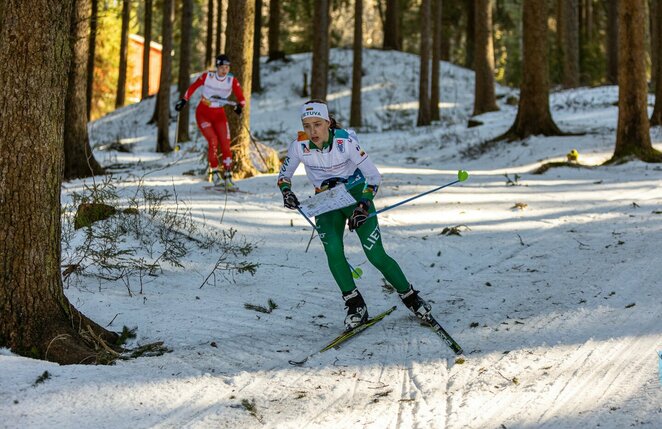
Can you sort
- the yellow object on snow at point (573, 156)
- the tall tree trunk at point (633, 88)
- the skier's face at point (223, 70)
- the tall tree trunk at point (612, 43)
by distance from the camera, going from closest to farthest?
the skier's face at point (223, 70)
the tall tree trunk at point (633, 88)
the yellow object on snow at point (573, 156)
the tall tree trunk at point (612, 43)

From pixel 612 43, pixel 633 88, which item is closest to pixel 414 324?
pixel 633 88

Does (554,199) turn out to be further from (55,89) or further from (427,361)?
(55,89)

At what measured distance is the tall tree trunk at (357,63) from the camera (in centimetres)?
2536

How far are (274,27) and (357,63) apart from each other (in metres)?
8.98

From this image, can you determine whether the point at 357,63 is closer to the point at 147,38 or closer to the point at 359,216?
the point at 147,38

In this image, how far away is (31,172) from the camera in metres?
4.91

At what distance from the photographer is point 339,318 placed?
673 centimetres

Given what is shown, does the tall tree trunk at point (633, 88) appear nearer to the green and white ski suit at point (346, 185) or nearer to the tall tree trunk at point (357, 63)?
the green and white ski suit at point (346, 185)

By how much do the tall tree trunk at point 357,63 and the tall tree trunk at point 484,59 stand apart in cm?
416

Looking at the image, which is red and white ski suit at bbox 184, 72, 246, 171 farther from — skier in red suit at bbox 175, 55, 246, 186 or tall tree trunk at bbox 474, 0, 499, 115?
tall tree trunk at bbox 474, 0, 499, 115

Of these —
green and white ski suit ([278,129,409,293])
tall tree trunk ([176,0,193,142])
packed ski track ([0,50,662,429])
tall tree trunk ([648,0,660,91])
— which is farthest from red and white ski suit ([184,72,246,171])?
tall tree trunk ([176,0,193,142])

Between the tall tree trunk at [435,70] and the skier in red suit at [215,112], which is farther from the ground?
the tall tree trunk at [435,70]

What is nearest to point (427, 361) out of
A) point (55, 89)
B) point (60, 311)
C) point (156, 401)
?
point (156, 401)

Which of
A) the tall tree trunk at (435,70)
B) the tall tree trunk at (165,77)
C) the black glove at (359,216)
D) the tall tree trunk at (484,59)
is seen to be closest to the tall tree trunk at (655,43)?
the tall tree trunk at (484,59)
